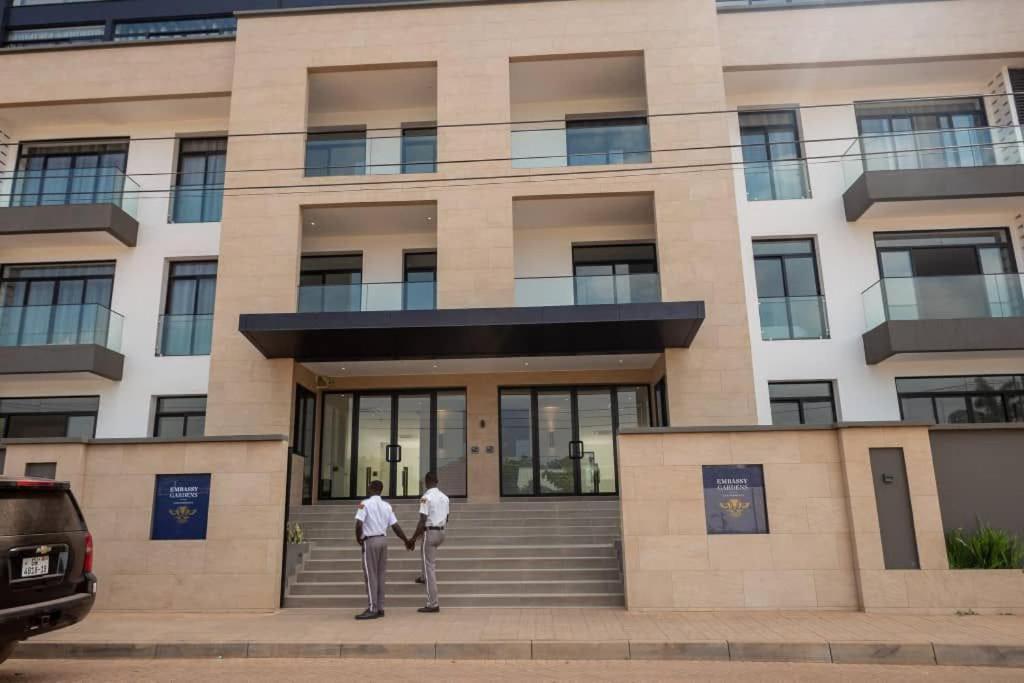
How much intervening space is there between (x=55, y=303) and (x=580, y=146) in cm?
1408

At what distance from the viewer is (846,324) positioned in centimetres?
1602

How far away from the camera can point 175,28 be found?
24.8 meters

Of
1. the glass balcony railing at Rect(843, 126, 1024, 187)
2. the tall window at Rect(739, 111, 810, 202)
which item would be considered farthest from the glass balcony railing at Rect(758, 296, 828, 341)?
the glass balcony railing at Rect(843, 126, 1024, 187)

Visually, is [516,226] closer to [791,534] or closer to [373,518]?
[373,518]

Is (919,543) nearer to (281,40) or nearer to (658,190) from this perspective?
(658,190)

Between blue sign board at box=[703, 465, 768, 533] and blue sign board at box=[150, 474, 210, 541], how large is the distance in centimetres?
766

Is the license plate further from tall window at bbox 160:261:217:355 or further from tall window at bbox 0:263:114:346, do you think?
tall window at bbox 0:263:114:346

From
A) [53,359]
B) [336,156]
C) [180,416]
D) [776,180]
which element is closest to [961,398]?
[776,180]

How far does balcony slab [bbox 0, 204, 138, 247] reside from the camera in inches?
664

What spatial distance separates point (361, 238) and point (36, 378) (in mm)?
8549

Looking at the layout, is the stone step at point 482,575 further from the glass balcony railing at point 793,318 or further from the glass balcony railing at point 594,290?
the glass balcony railing at point 793,318

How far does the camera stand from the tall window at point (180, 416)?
16594mm

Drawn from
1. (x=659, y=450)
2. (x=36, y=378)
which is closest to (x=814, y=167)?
(x=659, y=450)

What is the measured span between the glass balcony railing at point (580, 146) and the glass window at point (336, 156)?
150 inches
